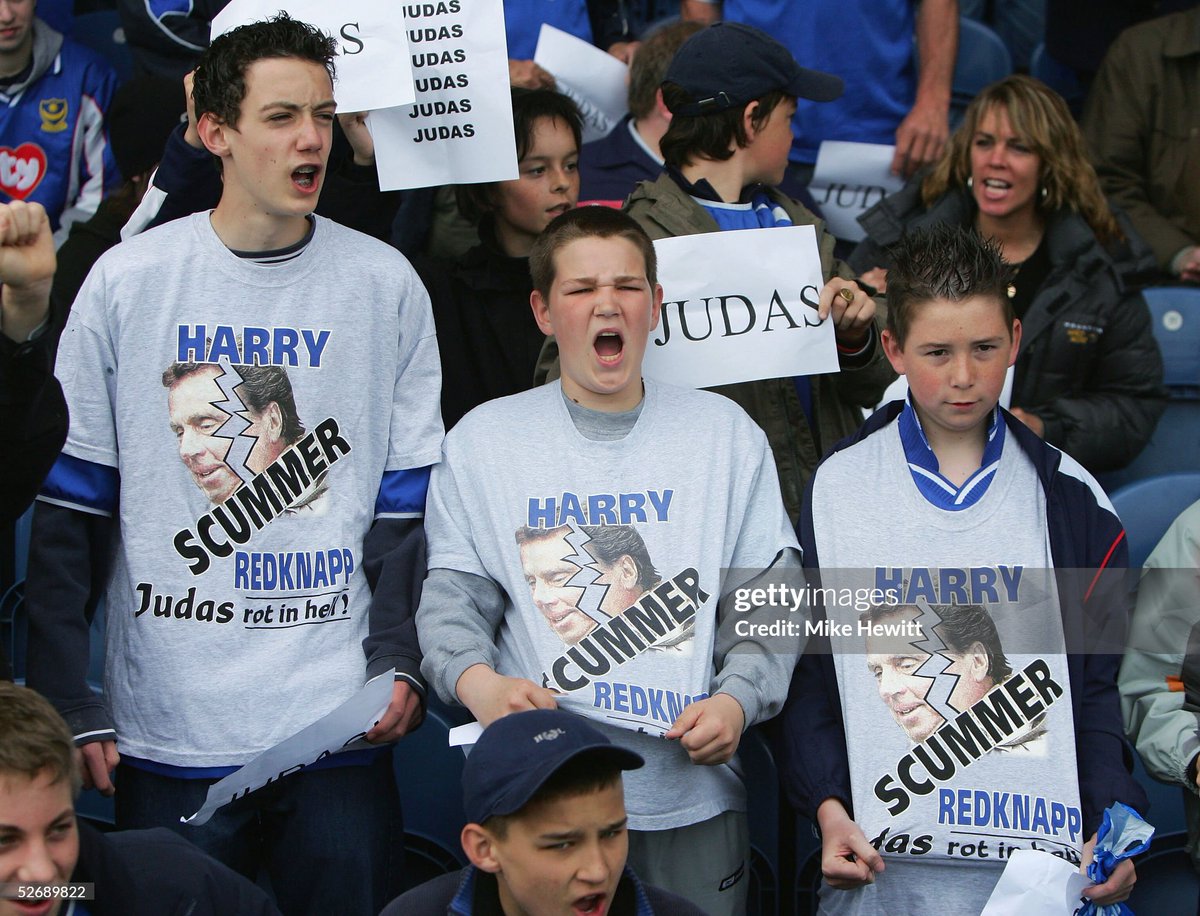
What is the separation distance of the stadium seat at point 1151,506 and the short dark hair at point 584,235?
1.46 m

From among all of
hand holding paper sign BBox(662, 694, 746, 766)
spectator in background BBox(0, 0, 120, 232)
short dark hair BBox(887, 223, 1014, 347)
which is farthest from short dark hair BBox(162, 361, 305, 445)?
spectator in background BBox(0, 0, 120, 232)

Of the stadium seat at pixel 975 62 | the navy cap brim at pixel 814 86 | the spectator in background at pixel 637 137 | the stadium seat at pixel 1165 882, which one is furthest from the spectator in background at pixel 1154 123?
the stadium seat at pixel 1165 882

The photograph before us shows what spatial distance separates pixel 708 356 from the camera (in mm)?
3830

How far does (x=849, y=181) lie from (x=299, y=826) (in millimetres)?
3229

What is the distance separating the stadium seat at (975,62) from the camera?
664 centimetres

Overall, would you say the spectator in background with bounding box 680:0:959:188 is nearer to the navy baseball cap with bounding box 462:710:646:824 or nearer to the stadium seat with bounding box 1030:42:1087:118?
the stadium seat with bounding box 1030:42:1087:118

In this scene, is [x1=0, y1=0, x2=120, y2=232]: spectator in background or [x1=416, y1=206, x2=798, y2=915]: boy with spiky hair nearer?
[x1=416, y1=206, x2=798, y2=915]: boy with spiky hair

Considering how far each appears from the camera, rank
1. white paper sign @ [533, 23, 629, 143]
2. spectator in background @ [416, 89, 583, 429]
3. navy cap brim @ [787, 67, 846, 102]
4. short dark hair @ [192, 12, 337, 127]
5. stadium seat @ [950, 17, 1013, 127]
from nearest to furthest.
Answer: short dark hair @ [192, 12, 337, 127], navy cap brim @ [787, 67, 846, 102], spectator in background @ [416, 89, 583, 429], white paper sign @ [533, 23, 629, 143], stadium seat @ [950, 17, 1013, 127]

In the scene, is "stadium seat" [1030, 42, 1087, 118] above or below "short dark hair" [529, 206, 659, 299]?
above

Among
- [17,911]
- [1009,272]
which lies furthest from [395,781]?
[1009,272]

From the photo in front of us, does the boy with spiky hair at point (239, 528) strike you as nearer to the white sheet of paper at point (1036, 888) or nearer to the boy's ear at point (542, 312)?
the boy's ear at point (542, 312)

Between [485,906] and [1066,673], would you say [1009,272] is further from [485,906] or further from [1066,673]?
[485,906]

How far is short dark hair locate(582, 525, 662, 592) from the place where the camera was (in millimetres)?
3332

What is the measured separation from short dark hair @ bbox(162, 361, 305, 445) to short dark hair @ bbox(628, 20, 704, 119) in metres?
2.35
